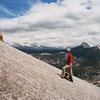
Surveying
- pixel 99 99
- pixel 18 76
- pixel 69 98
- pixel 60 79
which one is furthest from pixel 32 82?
pixel 99 99

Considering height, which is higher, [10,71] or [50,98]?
[10,71]

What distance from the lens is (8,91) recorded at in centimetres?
2523

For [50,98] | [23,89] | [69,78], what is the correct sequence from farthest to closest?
[69,78]
[50,98]
[23,89]

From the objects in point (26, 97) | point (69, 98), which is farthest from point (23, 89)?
point (69, 98)

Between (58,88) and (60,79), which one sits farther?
(60,79)

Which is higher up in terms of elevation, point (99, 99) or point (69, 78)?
point (69, 78)

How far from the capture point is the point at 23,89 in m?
28.0

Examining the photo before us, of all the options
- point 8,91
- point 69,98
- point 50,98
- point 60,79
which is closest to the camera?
point 8,91

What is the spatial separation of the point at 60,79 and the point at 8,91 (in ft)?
64.1

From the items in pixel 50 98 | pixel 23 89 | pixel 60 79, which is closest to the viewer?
pixel 23 89

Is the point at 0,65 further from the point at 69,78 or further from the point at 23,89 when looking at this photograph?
the point at 69,78

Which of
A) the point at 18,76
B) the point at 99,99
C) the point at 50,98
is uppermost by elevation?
the point at 18,76

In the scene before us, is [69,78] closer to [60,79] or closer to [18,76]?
[60,79]

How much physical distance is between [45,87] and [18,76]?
414 centimetres
